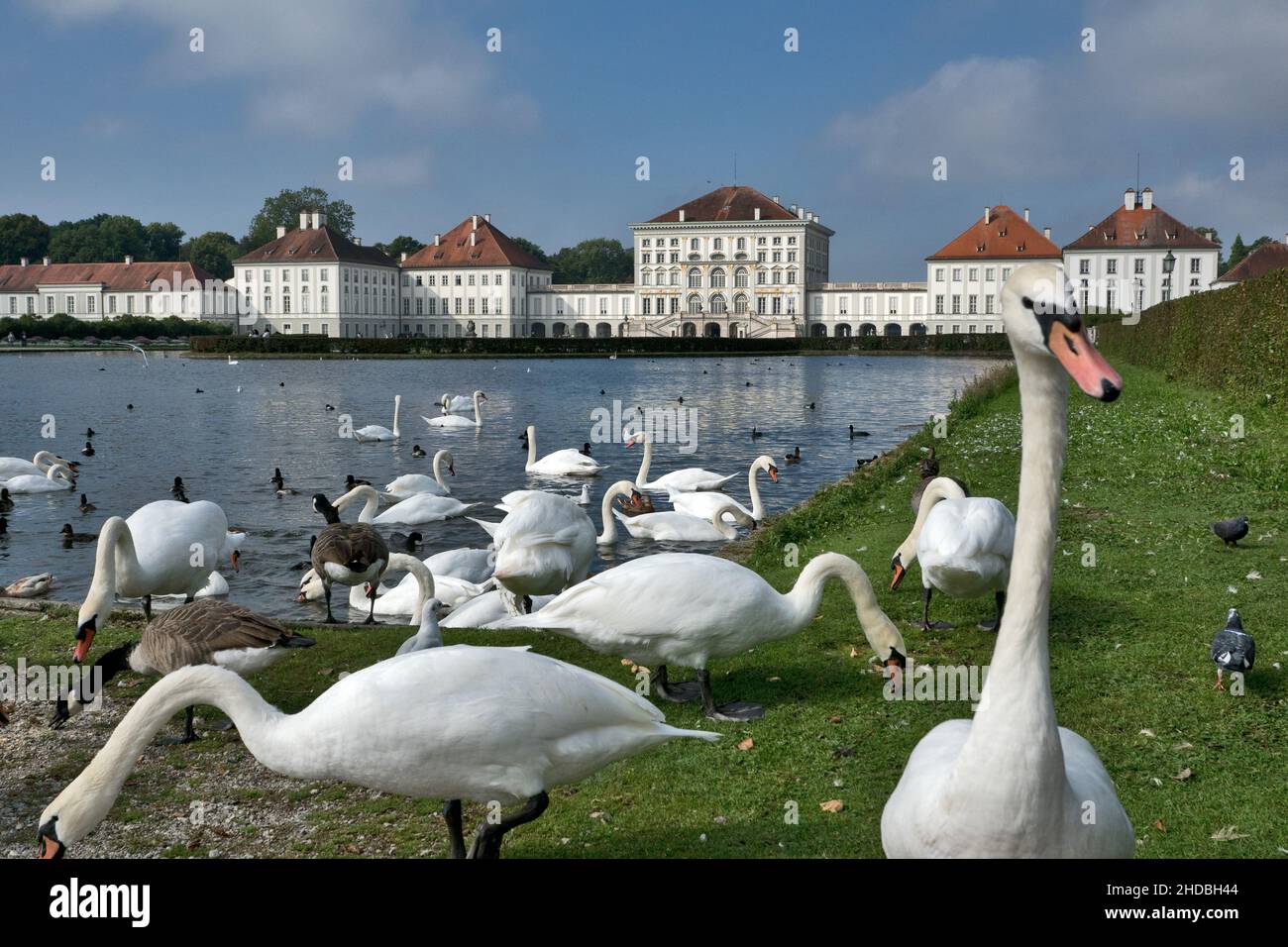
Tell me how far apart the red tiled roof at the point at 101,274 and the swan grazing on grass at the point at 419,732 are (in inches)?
5979

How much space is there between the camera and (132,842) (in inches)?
197

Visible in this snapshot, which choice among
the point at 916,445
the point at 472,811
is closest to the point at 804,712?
the point at 472,811

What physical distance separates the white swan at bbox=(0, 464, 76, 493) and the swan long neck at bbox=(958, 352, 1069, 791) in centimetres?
2083

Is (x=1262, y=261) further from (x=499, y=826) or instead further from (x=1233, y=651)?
(x=499, y=826)

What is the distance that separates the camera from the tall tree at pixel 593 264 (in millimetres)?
183875

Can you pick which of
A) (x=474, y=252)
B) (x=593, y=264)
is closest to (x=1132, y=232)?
(x=474, y=252)

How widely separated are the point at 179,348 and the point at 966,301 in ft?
281

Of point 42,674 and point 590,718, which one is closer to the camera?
point 590,718

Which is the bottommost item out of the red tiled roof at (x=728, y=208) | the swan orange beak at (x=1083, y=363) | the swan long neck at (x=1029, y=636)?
the swan long neck at (x=1029, y=636)

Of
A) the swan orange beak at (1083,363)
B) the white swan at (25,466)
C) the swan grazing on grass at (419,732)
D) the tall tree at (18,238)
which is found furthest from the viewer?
the tall tree at (18,238)

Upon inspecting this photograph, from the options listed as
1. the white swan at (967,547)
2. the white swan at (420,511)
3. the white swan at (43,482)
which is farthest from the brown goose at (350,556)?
the white swan at (43,482)

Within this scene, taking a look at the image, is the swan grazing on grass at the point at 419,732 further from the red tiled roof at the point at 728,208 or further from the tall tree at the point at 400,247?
the tall tree at the point at 400,247

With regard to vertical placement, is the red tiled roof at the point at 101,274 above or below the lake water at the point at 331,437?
above
